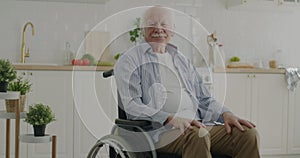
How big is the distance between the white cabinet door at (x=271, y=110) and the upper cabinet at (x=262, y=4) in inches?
27.2

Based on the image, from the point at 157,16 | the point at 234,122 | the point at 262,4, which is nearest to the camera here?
the point at 234,122

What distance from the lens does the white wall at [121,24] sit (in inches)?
169

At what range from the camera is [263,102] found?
4.37 m

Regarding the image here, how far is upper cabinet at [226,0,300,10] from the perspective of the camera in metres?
4.58

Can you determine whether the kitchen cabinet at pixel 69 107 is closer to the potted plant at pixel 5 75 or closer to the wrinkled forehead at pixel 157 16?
the potted plant at pixel 5 75

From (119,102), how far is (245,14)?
9.21ft

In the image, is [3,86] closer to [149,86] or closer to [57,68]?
[149,86]

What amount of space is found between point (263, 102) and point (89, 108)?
1504mm

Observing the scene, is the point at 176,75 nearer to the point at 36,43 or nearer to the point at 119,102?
the point at 119,102

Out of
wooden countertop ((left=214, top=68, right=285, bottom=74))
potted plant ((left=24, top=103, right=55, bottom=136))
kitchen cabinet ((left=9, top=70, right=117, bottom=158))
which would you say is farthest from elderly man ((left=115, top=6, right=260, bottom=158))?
wooden countertop ((left=214, top=68, right=285, bottom=74))

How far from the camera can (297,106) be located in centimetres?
446

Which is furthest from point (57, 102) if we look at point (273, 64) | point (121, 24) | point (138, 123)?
point (273, 64)

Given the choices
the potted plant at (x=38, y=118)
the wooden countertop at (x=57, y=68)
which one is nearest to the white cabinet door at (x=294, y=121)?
the wooden countertop at (x=57, y=68)

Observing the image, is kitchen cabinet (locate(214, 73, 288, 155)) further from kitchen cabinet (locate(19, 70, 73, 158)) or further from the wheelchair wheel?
the wheelchair wheel
